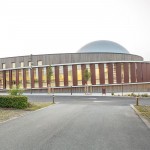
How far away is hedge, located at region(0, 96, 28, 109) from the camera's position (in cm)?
1872

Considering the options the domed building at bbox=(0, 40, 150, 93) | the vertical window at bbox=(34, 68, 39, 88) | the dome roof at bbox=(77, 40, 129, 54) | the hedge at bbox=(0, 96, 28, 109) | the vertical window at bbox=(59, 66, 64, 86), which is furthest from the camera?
the dome roof at bbox=(77, 40, 129, 54)

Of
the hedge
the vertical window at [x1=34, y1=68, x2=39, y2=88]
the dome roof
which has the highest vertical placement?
the dome roof

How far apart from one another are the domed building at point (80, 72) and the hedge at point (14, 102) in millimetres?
26042

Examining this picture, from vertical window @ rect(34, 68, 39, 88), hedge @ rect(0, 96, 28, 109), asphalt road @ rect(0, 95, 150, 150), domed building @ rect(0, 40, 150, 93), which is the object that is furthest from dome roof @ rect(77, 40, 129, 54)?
asphalt road @ rect(0, 95, 150, 150)

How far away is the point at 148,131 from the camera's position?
31.1 ft

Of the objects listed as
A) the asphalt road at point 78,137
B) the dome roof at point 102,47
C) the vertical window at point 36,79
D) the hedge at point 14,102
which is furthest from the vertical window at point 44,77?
the asphalt road at point 78,137

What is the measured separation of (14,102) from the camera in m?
18.9

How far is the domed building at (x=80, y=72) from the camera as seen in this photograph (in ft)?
152

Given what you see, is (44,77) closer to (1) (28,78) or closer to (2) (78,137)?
(1) (28,78)

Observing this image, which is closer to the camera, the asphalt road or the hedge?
the asphalt road

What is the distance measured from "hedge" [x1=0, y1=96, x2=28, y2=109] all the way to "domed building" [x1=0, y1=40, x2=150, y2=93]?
26.0 metres

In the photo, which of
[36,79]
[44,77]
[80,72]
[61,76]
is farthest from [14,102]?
[36,79]

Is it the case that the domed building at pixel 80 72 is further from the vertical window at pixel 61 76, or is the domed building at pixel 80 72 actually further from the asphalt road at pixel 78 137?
the asphalt road at pixel 78 137

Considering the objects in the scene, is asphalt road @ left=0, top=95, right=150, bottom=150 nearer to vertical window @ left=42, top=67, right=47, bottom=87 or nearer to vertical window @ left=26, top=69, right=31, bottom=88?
vertical window @ left=42, top=67, right=47, bottom=87
